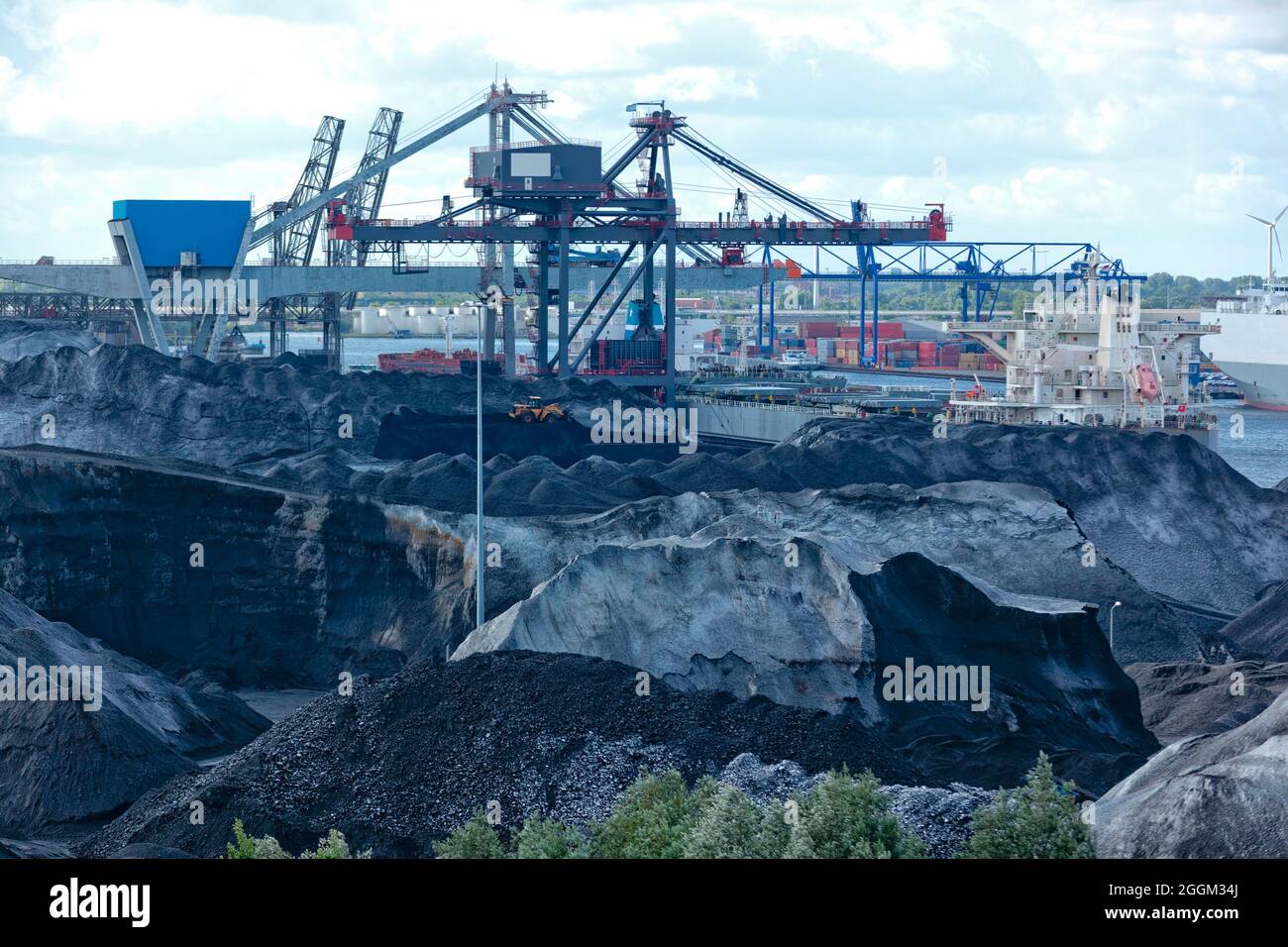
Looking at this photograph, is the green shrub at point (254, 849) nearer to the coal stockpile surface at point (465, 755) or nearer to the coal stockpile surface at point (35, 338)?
the coal stockpile surface at point (465, 755)

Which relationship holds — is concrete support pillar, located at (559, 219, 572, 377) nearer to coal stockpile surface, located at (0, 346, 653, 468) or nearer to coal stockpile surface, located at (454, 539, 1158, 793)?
coal stockpile surface, located at (0, 346, 653, 468)

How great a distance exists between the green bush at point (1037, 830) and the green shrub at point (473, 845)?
17.1ft

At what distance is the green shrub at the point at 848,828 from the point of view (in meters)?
17.2

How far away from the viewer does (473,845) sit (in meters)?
20.0

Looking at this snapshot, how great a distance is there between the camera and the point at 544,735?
24.7 meters

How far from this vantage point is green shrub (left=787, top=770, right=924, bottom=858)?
17203 mm

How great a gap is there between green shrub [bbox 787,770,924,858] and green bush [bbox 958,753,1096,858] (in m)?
0.69

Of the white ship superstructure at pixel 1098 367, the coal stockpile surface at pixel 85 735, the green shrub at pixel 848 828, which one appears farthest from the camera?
the white ship superstructure at pixel 1098 367

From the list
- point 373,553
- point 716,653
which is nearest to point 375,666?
point 373,553

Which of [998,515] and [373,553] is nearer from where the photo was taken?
[373,553]

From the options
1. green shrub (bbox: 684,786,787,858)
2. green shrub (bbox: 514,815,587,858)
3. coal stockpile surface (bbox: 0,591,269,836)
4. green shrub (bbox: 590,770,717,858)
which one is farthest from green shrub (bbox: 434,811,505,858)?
coal stockpile surface (bbox: 0,591,269,836)

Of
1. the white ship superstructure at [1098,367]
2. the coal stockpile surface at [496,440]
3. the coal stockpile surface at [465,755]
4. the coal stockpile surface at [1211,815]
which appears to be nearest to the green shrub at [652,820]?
the coal stockpile surface at [465,755]
